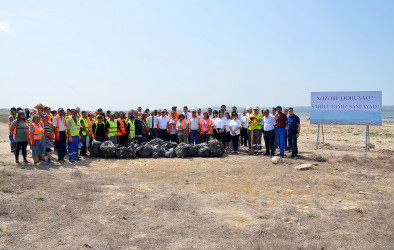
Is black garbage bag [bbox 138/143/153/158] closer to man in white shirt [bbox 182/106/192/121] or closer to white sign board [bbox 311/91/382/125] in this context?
man in white shirt [bbox 182/106/192/121]

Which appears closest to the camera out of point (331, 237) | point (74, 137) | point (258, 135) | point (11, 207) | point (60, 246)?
point (60, 246)

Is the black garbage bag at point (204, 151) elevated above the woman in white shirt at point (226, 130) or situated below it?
below

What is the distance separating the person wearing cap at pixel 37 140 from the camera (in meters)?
10.3

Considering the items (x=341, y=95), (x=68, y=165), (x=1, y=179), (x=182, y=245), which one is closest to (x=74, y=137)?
(x=68, y=165)

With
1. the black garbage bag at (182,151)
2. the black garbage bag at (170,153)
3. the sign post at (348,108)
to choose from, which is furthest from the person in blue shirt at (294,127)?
the black garbage bag at (170,153)

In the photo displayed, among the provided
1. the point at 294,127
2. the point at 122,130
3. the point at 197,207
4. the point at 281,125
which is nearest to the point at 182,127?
the point at 122,130

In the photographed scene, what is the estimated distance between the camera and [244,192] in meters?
7.65

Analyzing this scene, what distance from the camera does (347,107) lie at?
14367 mm

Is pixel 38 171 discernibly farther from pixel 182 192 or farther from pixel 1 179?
pixel 182 192

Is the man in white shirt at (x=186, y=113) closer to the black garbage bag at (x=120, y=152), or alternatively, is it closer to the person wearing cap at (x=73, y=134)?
the black garbage bag at (x=120, y=152)

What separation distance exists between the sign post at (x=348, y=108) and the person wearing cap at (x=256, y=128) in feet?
11.4

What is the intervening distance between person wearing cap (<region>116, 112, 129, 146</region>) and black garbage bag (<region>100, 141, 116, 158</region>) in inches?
33.5

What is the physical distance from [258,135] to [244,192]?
18.6 feet

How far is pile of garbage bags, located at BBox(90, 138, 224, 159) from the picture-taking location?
41.0ft
